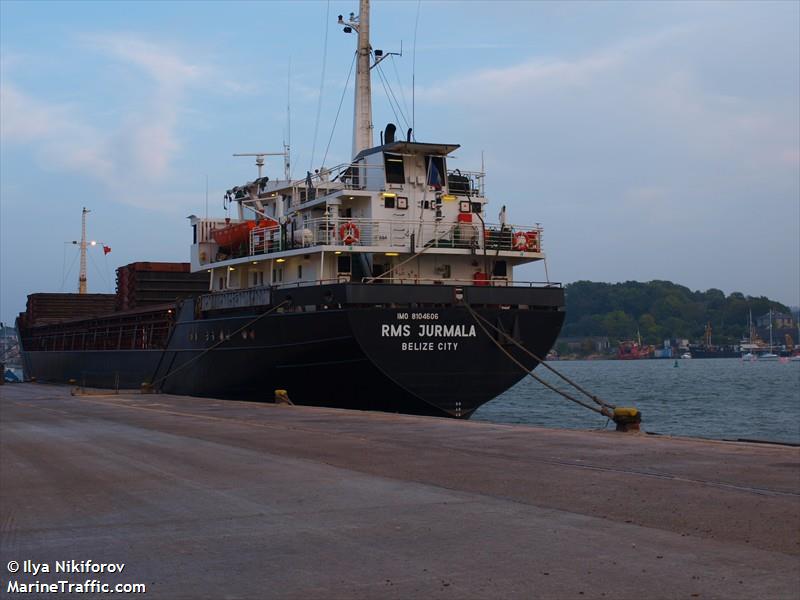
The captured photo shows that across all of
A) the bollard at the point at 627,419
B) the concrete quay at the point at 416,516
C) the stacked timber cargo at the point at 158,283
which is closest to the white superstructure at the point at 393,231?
the bollard at the point at 627,419

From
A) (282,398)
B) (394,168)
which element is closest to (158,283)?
(394,168)

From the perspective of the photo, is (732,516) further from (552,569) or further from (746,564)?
(552,569)

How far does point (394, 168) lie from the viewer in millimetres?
26922

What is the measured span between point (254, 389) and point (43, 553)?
2118 cm

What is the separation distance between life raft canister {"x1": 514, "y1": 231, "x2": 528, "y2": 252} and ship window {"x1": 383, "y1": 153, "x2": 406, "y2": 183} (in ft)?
11.6

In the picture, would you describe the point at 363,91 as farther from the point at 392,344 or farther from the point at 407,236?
the point at 392,344

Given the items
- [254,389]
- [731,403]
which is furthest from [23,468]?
[731,403]

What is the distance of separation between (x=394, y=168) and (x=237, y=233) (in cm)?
714

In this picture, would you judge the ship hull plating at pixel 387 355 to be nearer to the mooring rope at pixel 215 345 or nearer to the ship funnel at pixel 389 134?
the mooring rope at pixel 215 345

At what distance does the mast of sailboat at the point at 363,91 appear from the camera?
1251 inches

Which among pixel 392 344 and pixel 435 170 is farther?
pixel 435 170

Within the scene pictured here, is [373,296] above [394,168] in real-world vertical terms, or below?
below

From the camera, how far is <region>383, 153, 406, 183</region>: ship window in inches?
1053

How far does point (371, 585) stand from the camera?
5.74m
